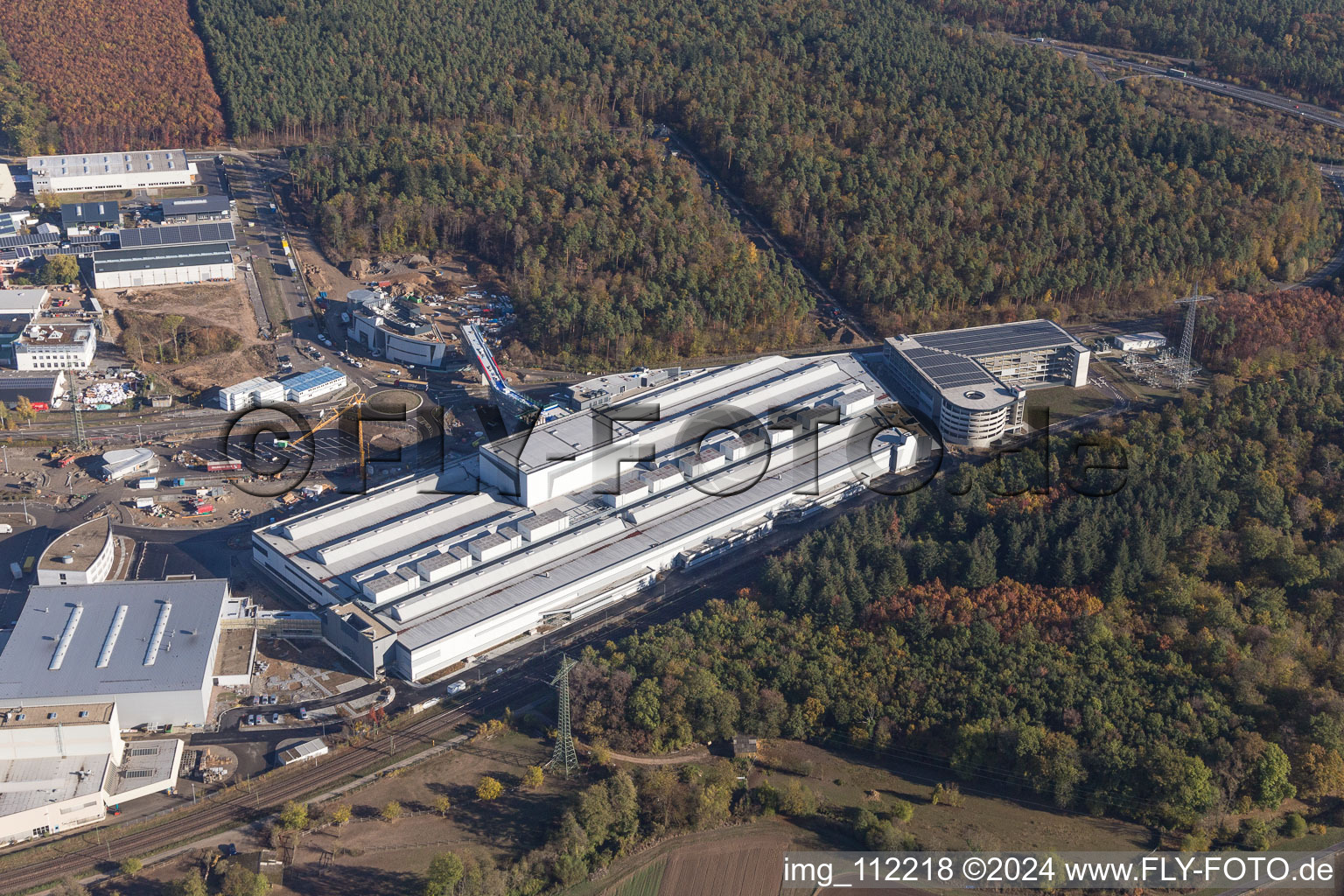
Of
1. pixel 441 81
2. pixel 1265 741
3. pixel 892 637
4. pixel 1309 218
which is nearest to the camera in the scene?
pixel 1265 741

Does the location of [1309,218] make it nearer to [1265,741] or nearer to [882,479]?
[882,479]

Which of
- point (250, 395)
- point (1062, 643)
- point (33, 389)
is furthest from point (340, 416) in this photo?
point (1062, 643)

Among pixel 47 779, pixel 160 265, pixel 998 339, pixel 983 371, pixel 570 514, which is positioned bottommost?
pixel 47 779

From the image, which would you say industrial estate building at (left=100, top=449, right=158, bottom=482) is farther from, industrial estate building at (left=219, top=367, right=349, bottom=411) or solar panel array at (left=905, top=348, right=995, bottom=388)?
solar panel array at (left=905, top=348, right=995, bottom=388)

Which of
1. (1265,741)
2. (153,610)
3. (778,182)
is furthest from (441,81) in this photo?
(1265,741)

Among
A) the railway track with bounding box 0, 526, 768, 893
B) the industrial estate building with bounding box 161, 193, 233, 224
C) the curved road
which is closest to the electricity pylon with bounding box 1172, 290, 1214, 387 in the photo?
the curved road

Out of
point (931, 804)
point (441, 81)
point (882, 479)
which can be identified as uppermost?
point (441, 81)

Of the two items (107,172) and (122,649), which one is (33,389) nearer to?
(122,649)
